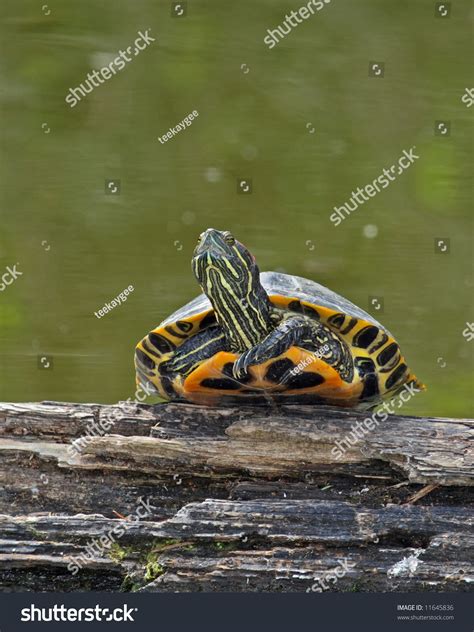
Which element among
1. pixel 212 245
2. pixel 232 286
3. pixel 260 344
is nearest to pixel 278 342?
pixel 260 344

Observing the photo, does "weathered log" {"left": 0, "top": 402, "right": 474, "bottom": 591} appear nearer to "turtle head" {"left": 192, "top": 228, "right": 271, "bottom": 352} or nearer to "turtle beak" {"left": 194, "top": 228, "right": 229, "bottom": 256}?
"turtle head" {"left": 192, "top": 228, "right": 271, "bottom": 352}

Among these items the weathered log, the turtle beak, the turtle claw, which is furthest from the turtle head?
the weathered log

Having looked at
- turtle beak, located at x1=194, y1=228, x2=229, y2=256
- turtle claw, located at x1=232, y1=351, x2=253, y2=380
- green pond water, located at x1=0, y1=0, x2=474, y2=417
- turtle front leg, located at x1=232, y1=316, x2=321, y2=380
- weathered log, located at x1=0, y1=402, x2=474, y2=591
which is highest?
green pond water, located at x1=0, y1=0, x2=474, y2=417

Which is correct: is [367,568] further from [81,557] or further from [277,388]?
[81,557]

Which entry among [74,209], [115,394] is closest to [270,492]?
[115,394]

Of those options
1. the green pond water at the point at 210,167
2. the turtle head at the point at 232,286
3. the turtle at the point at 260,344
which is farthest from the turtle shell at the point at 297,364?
the green pond water at the point at 210,167

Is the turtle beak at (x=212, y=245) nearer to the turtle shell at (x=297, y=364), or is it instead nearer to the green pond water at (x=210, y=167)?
the turtle shell at (x=297, y=364)
